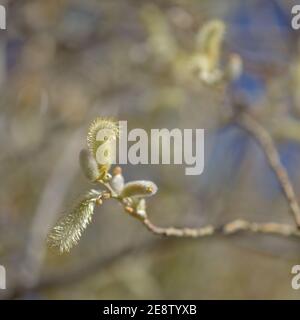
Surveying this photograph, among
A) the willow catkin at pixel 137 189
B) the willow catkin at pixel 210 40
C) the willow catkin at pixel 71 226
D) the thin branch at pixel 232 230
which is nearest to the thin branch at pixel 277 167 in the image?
the thin branch at pixel 232 230

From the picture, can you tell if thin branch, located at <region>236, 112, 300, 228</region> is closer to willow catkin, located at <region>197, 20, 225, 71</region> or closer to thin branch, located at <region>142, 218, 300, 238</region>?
thin branch, located at <region>142, 218, 300, 238</region>

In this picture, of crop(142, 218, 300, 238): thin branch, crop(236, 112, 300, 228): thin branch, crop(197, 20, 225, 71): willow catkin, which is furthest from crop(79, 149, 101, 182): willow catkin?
crop(197, 20, 225, 71): willow catkin

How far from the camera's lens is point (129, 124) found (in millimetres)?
2568

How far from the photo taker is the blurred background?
7.03 ft

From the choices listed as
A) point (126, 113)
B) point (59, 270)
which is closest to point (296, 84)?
point (126, 113)

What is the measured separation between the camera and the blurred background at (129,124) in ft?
7.03

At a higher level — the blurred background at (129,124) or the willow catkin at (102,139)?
the blurred background at (129,124)

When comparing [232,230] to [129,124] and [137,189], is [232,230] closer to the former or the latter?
[137,189]

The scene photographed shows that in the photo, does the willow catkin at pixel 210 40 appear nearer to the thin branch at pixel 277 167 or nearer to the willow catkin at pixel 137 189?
the thin branch at pixel 277 167

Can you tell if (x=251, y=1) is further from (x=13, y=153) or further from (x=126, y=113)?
(x=13, y=153)

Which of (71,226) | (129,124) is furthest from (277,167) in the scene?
(129,124)

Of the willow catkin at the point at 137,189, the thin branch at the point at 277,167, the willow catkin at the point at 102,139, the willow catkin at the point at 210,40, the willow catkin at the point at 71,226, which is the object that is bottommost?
the willow catkin at the point at 71,226
